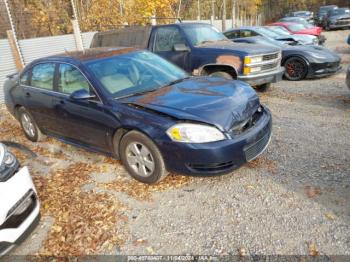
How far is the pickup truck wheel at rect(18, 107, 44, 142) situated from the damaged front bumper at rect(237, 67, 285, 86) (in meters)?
4.06

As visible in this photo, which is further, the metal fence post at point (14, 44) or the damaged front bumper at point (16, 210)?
the metal fence post at point (14, 44)

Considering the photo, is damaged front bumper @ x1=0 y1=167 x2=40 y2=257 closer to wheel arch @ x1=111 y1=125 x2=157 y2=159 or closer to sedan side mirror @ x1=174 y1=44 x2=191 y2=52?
wheel arch @ x1=111 y1=125 x2=157 y2=159

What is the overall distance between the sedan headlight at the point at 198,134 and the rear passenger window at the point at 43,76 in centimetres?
243

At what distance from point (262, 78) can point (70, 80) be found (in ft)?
13.3

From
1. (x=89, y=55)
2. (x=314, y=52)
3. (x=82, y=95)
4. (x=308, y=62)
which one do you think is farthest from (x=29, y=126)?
(x=314, y=52)

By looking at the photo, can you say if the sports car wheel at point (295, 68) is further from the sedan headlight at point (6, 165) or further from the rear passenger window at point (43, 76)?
the sedan headlight at point (6, 165)

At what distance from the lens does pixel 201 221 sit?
2.93 meters

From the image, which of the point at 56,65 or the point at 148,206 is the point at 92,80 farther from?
the point at 148,206

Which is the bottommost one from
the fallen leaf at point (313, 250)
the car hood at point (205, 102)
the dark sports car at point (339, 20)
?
the dark sports car at point (339, 20)

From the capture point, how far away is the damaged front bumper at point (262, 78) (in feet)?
20.1

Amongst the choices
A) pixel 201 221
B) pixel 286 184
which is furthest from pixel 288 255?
pixel 286 184

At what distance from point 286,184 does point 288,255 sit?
1.08 meters

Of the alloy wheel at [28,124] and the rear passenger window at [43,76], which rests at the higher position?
the rear passenger window at [43,76]

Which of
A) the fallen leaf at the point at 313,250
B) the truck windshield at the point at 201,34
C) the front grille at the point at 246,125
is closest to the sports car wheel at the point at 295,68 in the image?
the truck windshield at the point at 201,34
